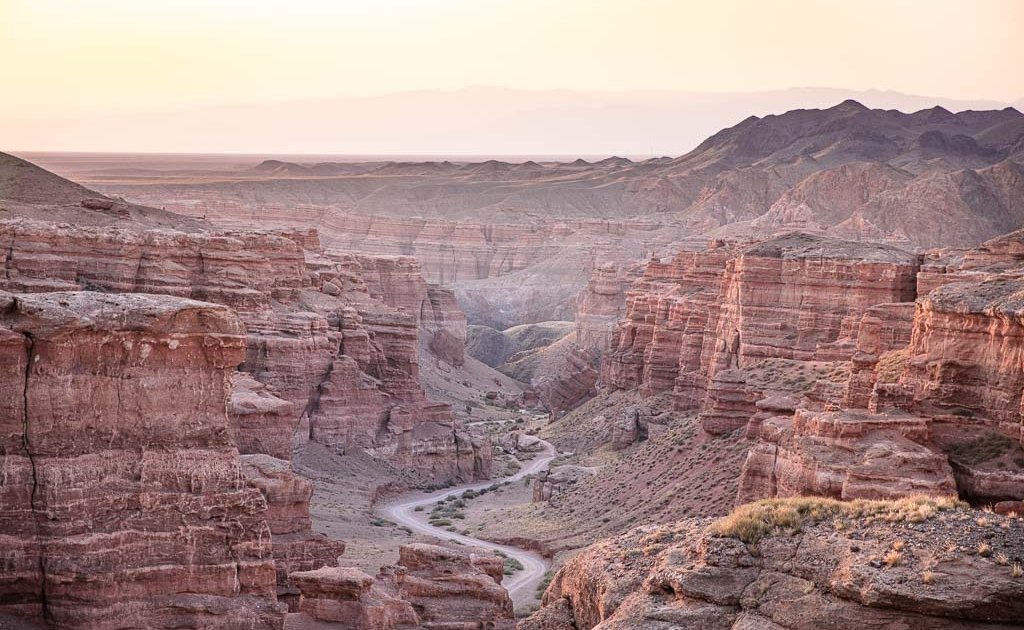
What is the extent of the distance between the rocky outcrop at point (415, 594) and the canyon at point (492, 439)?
0.22ft

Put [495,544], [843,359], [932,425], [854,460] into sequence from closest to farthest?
[854,460] < [932,425] < [843,359] < [495,544]

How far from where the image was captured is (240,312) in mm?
57844

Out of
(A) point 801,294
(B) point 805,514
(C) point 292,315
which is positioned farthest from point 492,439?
(B) point 805,514

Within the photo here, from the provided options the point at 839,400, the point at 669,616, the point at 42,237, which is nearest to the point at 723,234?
the point at 42,237

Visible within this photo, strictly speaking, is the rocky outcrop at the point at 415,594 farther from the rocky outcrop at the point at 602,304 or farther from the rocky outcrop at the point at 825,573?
the rocky outcrop at the point at 602,304

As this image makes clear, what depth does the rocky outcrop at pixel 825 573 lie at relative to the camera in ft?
54.8

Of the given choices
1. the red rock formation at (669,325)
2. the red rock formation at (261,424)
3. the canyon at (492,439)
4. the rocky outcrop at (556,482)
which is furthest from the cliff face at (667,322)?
the red rock formation at (261,424)

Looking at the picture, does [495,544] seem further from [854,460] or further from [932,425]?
[854,460]

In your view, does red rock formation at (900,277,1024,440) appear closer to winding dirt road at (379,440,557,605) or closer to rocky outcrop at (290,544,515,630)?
rocky outcrop at (290,544,515,630)

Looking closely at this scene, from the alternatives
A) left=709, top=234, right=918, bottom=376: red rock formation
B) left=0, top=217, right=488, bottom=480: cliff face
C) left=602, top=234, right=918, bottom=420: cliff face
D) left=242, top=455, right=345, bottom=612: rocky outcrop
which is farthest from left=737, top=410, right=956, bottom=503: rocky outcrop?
left=709, top=234, right=918, bottom=376: red rock formation

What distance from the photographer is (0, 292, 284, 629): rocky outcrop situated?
84.8ft

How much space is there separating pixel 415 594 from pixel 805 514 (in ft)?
46.8

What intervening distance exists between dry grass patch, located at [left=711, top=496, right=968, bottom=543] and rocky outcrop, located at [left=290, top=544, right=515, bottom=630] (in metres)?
11.7

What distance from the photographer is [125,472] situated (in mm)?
26703
